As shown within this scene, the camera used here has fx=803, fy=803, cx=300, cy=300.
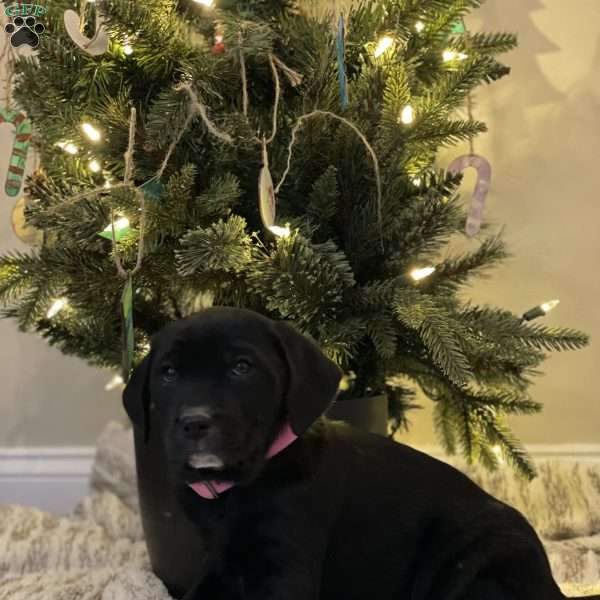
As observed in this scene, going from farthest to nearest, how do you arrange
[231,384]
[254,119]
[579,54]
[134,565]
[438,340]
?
[579,54], [134,565], [254,119], [438,340], [231,384]

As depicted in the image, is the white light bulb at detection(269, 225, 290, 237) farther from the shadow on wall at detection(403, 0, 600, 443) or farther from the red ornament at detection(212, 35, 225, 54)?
the shadow on wall at detection(403, 0, 600, 443)

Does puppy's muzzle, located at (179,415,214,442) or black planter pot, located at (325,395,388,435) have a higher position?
black planter pot, located at (325,395,388,435)

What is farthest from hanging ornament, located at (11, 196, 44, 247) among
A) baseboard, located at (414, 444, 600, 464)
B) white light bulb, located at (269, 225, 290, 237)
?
baseboard, located at (414, 444, 600, 464)

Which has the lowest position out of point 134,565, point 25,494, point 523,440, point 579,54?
point 134,565

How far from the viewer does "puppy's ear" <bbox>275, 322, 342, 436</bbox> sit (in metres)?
1.05

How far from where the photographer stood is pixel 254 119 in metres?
1.43

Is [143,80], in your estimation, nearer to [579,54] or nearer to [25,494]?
[579,54]

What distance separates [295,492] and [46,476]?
55.5 inches

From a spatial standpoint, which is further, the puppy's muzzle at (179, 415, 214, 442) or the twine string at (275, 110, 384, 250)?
the twine string at (275, 110, 384, 250)

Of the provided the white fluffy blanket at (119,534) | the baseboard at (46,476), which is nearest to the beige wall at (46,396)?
the baseboard at (46,476)

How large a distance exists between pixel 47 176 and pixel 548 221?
4.11 feet

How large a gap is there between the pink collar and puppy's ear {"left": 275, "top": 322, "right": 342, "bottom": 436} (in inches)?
1.3

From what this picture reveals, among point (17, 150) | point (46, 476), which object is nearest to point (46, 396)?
point (46, 476)

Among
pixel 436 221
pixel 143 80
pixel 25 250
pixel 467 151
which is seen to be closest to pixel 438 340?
pixel 436 221
